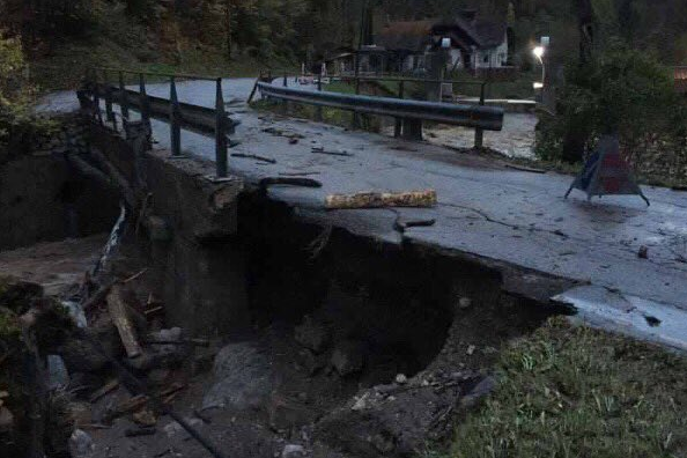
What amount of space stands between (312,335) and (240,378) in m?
0.89

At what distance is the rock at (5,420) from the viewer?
328 centimetres

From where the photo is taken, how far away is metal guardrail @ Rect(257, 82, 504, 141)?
1058 centimetres

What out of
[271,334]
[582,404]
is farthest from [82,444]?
[582,404]

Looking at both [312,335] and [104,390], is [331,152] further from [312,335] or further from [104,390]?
[104,390]

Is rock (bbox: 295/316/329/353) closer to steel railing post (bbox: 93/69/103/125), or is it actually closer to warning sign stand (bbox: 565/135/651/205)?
warning sign stand (bbox: 565/135/651/205)

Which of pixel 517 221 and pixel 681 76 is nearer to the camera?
pixel 517 221

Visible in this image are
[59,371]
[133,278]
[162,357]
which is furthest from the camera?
[133,278]

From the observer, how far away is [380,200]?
7.35 metres

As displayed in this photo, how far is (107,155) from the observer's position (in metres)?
13.5

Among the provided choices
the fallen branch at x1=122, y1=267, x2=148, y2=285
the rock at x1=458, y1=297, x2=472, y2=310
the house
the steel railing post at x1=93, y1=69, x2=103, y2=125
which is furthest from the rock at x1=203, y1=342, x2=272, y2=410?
the house

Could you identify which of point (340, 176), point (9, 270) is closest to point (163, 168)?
point (340, 176)

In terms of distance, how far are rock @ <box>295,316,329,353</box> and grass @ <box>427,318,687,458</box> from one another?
3.22m

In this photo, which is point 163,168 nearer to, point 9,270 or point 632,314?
point 9,270

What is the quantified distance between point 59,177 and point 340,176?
8.55 m
